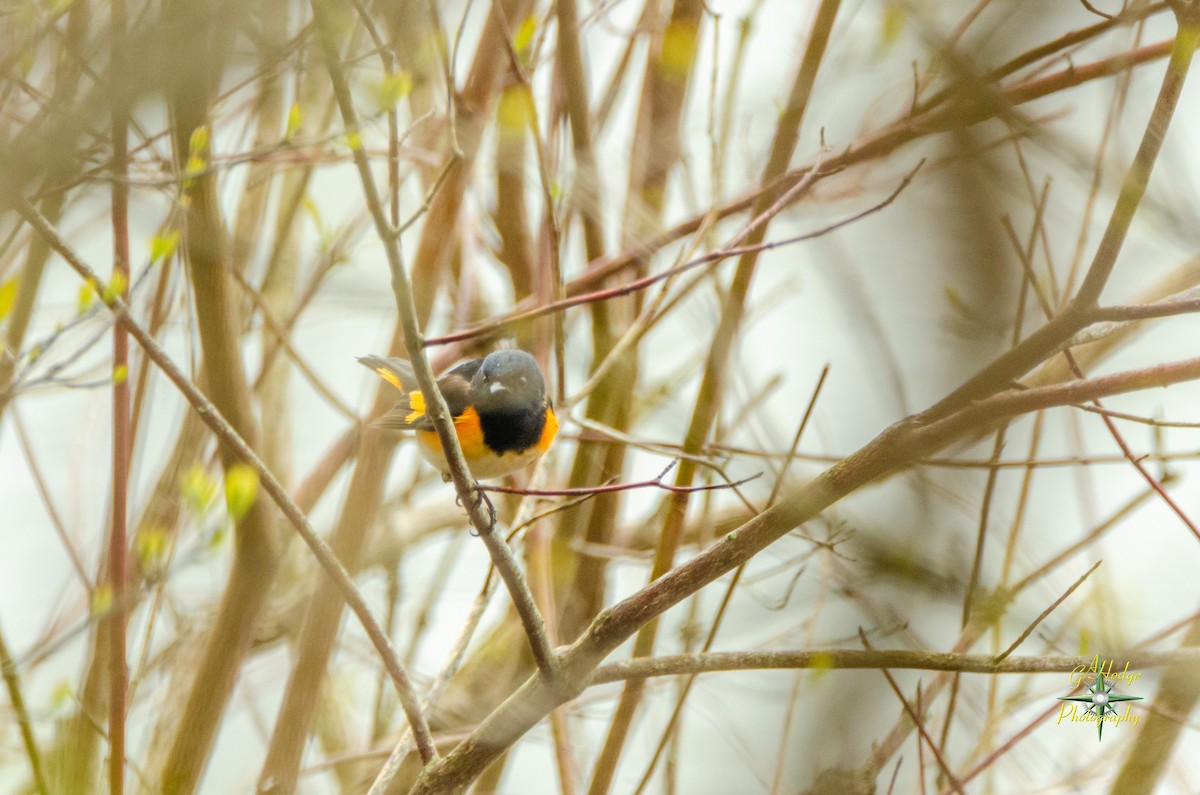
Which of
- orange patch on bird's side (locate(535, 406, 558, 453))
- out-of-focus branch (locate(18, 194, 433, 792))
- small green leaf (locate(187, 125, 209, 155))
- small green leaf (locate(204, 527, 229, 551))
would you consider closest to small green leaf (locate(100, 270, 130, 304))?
out-of-focus branch (locate(18, 194, 433, 792))

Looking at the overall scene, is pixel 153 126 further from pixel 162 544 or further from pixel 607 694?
pixel 607 694

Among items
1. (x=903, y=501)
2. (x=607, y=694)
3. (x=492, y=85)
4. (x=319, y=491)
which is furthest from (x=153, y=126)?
(x=903, y=501)

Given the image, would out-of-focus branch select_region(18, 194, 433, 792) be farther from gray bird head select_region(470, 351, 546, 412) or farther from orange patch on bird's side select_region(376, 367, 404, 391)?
orange patch on bird's side select_region(376, 367, 404, 391)

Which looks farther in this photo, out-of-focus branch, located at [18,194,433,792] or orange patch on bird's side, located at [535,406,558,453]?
orange patch on bird's side, located at [535,406,558,453]

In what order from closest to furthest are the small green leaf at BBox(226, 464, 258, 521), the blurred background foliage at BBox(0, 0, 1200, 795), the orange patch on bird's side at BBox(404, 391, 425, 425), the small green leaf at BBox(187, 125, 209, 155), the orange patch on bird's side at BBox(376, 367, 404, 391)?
the blurred background foliage at BBox(0, 0, 1200, 795) < the small green leaf at BBox(226, 464, 258, 521) < the small green leaf at BBox(187, 125, 209, 155) < the orange patch on bird's side at BBox(404, 391, 425, 425) < the orange patch on bird's side at BBox(376, 367, 404, 391)

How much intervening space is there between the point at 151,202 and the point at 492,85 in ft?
3.44

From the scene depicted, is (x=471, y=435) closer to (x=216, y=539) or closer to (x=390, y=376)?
(x=390, y=376)

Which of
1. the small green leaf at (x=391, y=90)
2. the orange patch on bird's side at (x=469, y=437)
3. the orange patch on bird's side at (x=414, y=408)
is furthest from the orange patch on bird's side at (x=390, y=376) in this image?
the small green leaf at (x=391, y=90)

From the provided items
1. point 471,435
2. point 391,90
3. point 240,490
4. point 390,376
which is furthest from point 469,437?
point 391,90

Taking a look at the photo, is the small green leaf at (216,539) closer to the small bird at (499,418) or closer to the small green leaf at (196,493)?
the small green leaf at (196,493)

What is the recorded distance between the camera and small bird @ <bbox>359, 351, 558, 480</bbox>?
221 cm

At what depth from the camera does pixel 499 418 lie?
2240 millimetres

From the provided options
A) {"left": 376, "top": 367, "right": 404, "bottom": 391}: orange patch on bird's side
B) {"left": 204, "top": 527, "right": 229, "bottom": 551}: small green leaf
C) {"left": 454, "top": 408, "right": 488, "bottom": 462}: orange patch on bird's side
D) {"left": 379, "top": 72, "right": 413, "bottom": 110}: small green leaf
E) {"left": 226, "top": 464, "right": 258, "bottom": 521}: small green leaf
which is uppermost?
{"left": 376, "top": 367, "right": 404, "bottom": 391}: orange patch on bird's side

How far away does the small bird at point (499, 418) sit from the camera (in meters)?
2.21
